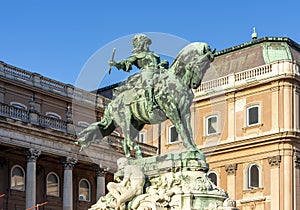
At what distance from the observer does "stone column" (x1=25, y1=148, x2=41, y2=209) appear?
43938mm

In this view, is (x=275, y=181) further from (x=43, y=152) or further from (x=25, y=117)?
(x=25, y=117)

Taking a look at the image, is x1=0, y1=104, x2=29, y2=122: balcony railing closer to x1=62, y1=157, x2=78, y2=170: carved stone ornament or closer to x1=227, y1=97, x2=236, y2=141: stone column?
x1=62, y1=157, x2=78, y2=170: carved stone ornament

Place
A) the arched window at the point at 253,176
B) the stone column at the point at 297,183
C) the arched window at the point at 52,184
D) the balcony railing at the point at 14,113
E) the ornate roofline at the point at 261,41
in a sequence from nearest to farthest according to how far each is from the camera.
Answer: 1. the balcony railing at the point at 14,113
2. the stone column at the point at 297,183
3. the arched window at the point at 52,184
4. the arched window at the point at 253,176
5. the ornate roofline at the point at 261,41

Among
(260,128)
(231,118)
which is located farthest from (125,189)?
(231,118)

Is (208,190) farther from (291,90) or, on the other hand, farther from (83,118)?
(291,90)

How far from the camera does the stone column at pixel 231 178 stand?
5450 cm

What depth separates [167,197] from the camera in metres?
14.4

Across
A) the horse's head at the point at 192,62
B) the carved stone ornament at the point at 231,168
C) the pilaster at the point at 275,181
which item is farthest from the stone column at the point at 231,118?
the horse's head at the point at 192,62

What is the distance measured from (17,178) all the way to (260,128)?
17.6 m

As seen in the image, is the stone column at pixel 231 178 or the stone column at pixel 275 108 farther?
the stone column at pixel 231 178

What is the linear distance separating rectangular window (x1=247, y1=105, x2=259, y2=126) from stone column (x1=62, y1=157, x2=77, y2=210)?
1399 centimetres

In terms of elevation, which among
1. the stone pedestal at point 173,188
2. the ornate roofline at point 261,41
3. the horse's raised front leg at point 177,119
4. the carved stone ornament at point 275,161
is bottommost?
the stone pedestal at point 173,188

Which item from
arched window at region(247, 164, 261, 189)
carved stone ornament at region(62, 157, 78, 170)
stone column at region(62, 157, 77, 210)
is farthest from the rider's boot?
arched window at region(247, 164, 261, 189)

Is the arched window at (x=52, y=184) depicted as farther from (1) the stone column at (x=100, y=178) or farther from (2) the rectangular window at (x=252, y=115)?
(2) the rectangular window at (x=252, y=115)
